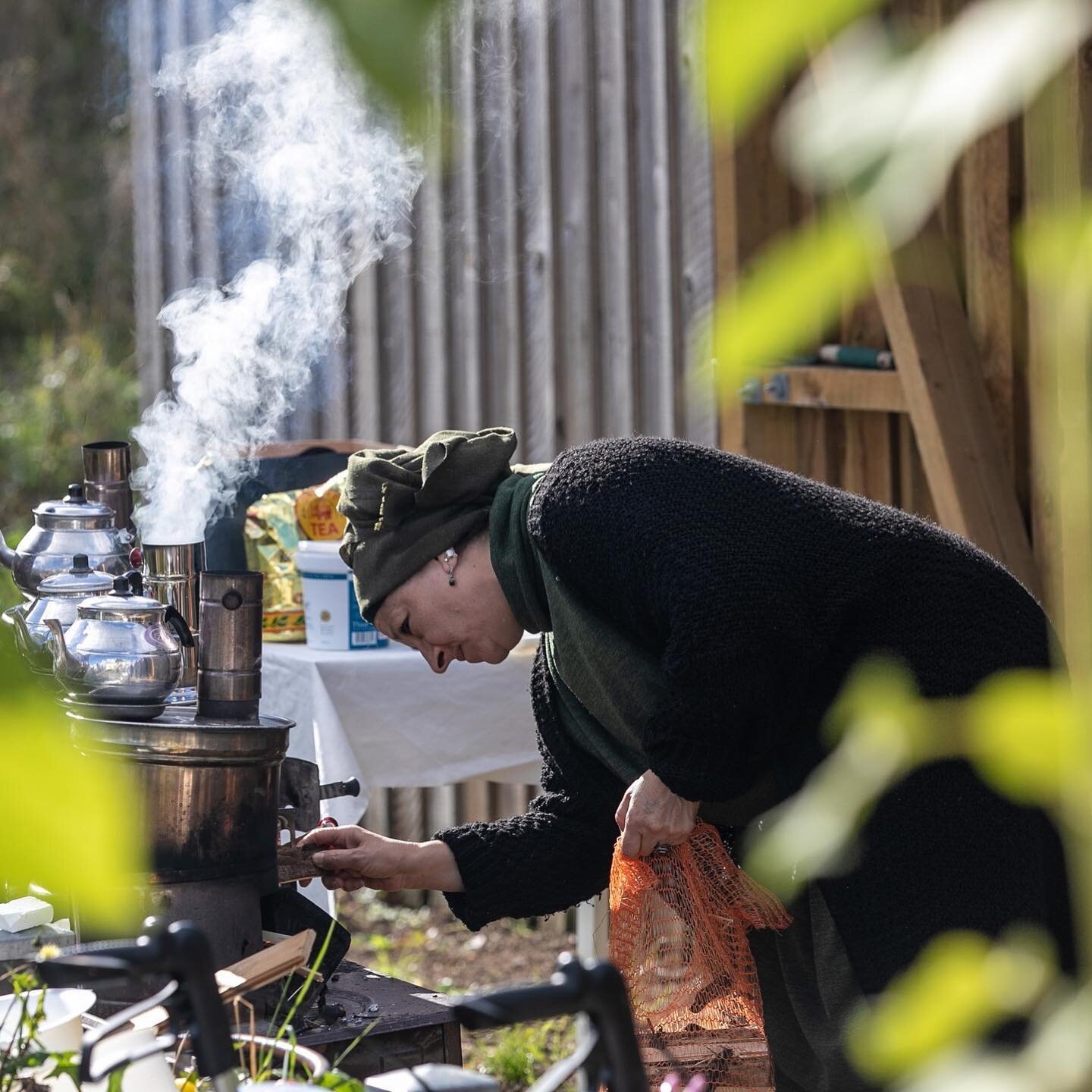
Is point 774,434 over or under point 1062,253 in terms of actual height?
under

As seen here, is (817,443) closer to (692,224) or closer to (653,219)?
(692,224)

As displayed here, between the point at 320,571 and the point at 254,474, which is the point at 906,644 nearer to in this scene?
the point at 320,571

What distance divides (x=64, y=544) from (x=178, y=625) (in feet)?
1.71

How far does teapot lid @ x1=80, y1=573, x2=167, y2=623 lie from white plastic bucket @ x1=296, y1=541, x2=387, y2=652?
3.96 ft

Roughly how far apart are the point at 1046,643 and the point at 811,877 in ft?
1.45

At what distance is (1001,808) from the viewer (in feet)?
6.61

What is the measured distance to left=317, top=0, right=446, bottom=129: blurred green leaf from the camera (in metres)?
0.35

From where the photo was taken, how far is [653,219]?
4348mm

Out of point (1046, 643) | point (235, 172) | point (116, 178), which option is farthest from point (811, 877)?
point (116, 178)

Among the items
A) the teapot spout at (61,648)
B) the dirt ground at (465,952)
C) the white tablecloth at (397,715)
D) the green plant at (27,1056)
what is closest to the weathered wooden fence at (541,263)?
the dirt ground at (465,952)

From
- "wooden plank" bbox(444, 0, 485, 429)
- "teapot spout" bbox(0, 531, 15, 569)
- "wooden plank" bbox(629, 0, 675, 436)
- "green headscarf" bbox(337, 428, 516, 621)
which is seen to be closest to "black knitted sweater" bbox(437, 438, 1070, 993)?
"green headscarf" bbox(337, 428, 516, 621)

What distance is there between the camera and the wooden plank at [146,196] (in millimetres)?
5906

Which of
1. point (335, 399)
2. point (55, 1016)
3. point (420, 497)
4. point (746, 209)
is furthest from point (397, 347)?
point (55, 1016)

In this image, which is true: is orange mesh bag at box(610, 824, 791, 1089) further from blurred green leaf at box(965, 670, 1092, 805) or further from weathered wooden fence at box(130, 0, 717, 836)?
weathered wooden fence at box(130, 0, 717, 836)
